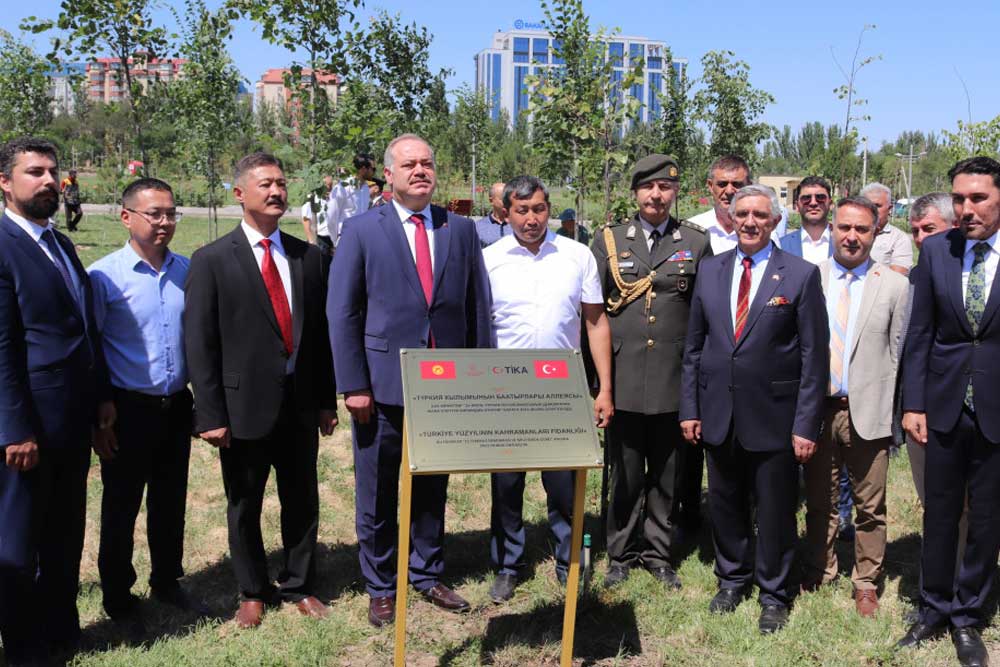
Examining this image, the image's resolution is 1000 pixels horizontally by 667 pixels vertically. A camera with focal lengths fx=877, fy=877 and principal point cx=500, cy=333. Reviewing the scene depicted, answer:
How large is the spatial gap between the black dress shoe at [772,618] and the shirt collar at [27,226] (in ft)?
13.4

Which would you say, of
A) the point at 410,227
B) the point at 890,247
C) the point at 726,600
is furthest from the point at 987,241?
the point at 410,227

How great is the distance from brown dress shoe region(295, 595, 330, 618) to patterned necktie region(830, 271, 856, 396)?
3053 mm

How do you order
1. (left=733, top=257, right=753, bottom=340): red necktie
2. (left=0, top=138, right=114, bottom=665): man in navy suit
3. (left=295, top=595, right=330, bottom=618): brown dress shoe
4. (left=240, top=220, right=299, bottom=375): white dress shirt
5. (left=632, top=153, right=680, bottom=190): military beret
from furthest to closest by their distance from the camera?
1. (left=632, top=153, right=680, bottom=190): military beret
2. (left=295, top=595, right=330, bottom=618): brown dress shoe
3. (left=733, top=257, right=753, bottom=340): red necktie
4. (left=240, top=220, right=299, bottom=375): white dress shirt
5. (left=0, top=138, right=114, bottom=665): man in navy suit

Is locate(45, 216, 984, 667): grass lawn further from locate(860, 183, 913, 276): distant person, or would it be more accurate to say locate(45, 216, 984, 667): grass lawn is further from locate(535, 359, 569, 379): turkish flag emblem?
locate(860, 183, 913, 276): distant person

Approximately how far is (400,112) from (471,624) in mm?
6921

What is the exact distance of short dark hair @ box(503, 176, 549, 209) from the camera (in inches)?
191

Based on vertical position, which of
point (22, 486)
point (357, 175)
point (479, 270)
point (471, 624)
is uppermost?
point (357, 175)

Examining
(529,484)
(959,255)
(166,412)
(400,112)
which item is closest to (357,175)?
(400,112)

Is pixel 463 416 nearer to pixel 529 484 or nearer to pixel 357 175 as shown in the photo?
pixel 529 484

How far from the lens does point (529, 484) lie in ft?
22.7

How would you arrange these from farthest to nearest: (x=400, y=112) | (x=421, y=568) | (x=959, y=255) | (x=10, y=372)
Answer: (x=400, y=112)
(x=421, y=568)
(x=959, y=255)
(x=10, y=372)

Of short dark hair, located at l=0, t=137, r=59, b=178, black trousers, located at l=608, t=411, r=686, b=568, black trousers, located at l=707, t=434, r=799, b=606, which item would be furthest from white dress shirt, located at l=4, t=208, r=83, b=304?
black trousers, located at l=707, t=434, r=799, b=606

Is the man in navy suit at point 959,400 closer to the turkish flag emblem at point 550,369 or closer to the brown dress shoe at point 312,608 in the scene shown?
the turkish flag emblem at point 550,369

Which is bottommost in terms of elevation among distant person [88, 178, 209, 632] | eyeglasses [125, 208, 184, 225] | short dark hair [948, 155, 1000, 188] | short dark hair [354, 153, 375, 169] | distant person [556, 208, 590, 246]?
distant person [88, 178, 209, 632]
